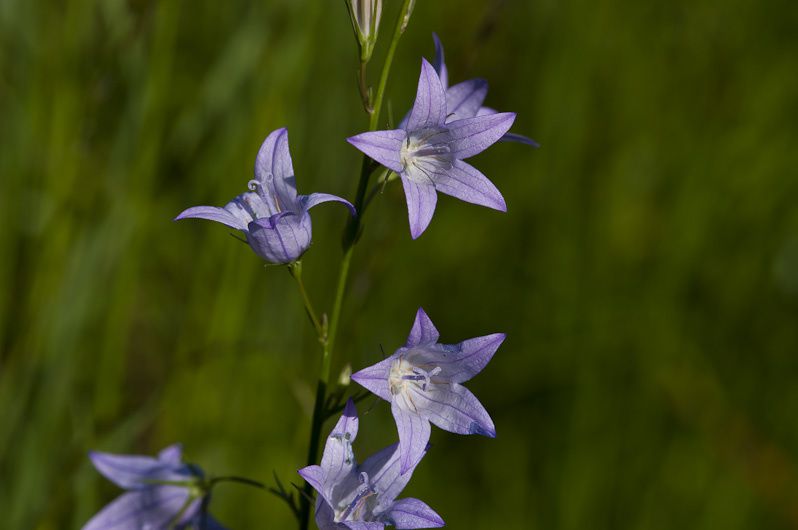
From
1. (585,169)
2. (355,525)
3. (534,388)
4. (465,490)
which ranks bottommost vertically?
(465,490)

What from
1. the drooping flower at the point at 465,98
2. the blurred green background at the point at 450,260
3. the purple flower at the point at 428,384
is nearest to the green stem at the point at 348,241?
the purple flower at the point at 428,384

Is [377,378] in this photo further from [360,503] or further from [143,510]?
[143,510]

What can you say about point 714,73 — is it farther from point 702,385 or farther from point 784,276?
point 702,385

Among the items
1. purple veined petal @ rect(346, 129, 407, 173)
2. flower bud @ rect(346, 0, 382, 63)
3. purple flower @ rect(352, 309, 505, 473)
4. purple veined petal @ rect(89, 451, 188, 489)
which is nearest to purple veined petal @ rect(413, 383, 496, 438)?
purple flower @ rect(352, 309, 505, 473)

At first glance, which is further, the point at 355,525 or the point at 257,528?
the point at 257,528

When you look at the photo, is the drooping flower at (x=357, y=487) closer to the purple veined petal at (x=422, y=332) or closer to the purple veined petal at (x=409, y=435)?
the purple veined petal at (x=409, y=435)

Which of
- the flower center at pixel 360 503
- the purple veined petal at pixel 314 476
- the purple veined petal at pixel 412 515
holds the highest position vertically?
the purple veined petal at pixel 314 476

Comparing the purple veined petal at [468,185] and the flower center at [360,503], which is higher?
the purple veined petal at [468,185]

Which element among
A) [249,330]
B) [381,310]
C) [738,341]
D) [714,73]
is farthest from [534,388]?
[714,73]

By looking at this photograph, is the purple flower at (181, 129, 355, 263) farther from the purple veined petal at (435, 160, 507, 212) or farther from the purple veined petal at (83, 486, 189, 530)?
the purple veined petal at (83, 486, 189, 530)
